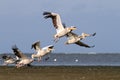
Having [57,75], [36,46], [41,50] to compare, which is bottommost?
[57,75]

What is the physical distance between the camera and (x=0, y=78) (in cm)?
5831

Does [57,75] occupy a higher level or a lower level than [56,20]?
lower

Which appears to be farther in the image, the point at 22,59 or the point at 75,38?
the point at 22,59

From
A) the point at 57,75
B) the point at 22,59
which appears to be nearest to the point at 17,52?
the point at 22,59

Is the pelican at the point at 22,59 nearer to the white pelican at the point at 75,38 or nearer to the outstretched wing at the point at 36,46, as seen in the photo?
the outstretched wing at the point at 36,46

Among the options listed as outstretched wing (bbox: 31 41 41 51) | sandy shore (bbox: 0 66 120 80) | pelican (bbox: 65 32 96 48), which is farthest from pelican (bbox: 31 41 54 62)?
sandy shore (bbox: 0 66 120 80)

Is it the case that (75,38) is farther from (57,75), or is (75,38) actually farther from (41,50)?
(57,75)

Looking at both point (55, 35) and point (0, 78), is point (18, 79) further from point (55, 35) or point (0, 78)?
point (55, 35)

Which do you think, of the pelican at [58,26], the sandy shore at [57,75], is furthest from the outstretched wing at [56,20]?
the sandy shore at [57,75]

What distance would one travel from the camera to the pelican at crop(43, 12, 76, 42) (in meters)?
39.0

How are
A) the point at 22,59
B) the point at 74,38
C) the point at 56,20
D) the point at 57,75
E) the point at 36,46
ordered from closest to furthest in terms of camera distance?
the point at 74,38, the point at 56,20, the point at 36,46, the point at 22,59, the point at 57,75

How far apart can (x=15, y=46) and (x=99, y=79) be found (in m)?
12.0

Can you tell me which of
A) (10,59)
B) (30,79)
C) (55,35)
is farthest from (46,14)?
(10,59)

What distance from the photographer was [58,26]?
41219 mm
